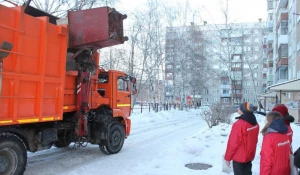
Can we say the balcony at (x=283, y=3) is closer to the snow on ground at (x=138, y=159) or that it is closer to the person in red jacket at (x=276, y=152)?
the snow on ground at (x=138, y=159)

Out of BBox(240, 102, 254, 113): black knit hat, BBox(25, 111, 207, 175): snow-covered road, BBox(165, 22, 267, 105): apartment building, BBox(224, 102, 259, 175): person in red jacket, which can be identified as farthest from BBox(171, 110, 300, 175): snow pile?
BBox(165, 22, 267, 105): apartment building

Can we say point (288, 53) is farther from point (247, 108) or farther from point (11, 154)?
point (11, 154)

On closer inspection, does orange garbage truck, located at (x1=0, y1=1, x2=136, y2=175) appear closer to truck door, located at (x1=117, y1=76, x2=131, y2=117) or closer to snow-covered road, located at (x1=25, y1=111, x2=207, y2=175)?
truck door, located at (x1=117, y1=76, x2=131, y2=117)

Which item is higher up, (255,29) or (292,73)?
(255,29)

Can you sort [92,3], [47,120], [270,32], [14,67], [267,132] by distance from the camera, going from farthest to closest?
[270,32] → [92,3] → [47,120] → [14,67] → [267,132]

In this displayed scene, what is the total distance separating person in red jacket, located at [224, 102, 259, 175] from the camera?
455 cm

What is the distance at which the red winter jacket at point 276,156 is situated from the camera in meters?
3.73

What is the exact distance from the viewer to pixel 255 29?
37.5 metres

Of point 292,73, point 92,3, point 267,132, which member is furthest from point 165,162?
point 292,73

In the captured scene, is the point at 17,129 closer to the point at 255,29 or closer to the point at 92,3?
the point at 92,3

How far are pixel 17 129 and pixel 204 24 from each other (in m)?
29.6

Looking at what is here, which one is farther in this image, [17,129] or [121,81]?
[121,81]

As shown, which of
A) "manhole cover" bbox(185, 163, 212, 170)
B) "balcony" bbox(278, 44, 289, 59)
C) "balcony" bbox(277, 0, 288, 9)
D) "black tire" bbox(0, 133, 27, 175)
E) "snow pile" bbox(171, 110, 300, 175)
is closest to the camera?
"black tire" bbox(0, 133, 27, 175)

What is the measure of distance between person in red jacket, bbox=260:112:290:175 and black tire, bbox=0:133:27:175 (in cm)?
444
